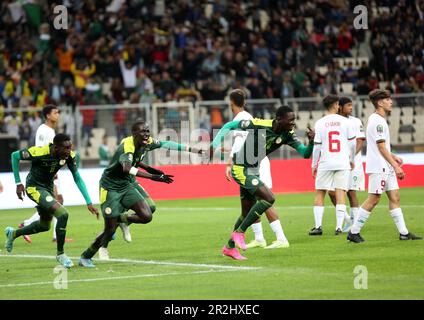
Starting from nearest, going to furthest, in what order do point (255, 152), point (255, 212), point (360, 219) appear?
1. point (255, 212)
2. point (255, 152)
3. point (360, 219)

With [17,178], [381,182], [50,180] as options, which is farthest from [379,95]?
[17,178]

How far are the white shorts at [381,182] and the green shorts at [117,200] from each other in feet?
12.0

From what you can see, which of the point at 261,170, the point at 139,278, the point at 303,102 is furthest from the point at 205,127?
the point at 139,278

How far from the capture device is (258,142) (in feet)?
51.2

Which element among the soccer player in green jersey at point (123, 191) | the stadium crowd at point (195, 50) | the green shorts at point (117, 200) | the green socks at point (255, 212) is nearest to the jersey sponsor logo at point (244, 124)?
the green socks at point (255, 212)

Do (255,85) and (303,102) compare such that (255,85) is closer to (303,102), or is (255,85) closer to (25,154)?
(303,102)

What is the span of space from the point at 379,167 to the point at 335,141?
1.92m

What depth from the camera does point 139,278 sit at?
1328 centimetres

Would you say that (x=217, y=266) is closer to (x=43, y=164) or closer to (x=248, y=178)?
(x=248, y=178)

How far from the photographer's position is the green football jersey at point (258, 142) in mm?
15429

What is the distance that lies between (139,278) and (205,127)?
16.9 meters

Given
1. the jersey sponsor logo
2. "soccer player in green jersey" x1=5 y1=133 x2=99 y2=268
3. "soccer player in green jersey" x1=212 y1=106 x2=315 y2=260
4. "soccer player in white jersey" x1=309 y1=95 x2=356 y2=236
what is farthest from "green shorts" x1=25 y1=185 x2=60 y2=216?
"soccer player in white jersey" x1=309 y1=95 x2=356 y2=236

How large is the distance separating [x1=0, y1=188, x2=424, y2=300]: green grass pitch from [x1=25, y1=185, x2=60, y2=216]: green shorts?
82cm

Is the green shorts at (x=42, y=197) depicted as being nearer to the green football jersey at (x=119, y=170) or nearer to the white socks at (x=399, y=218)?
the green football jersey at (x=119, y=170)
